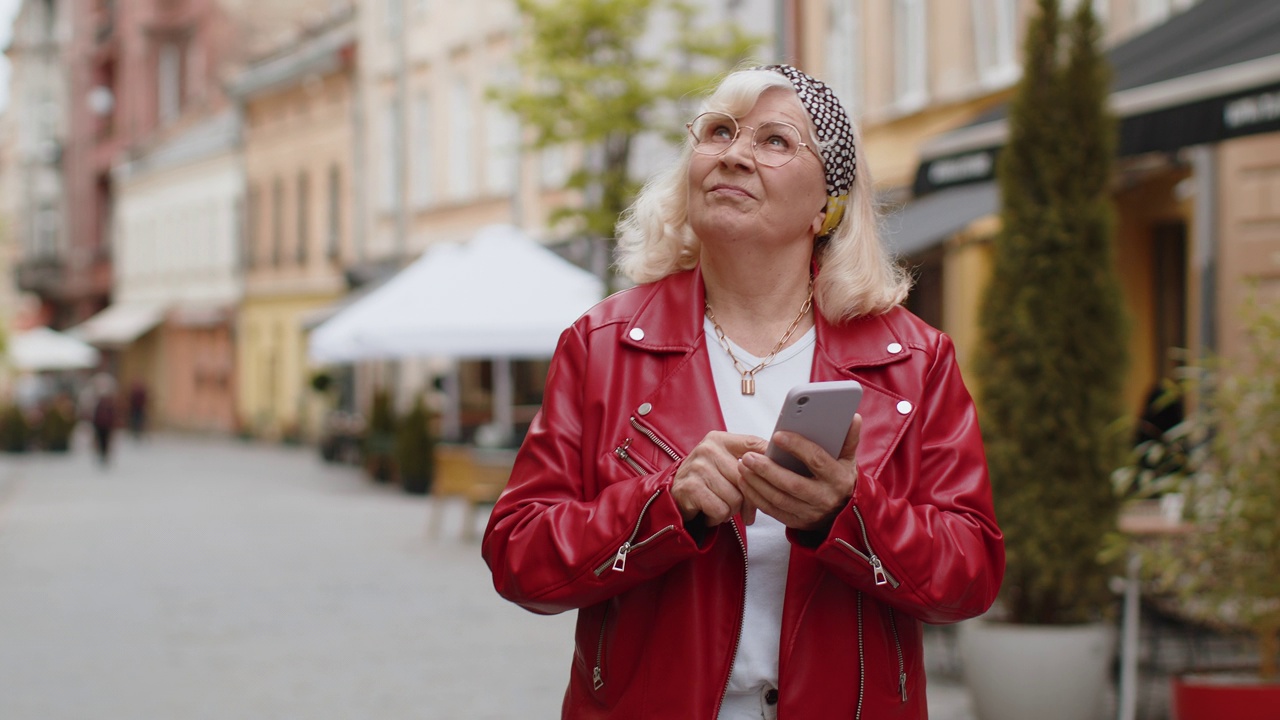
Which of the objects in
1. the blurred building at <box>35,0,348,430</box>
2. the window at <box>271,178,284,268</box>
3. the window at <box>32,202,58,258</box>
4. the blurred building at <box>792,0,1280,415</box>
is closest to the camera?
the blurred building at <box>792,0,1280,415</box>

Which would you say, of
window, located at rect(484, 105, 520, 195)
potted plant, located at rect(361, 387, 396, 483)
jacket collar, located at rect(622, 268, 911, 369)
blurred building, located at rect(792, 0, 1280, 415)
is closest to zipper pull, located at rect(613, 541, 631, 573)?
jacket collar, located at rect(622, 268, 911, 369)

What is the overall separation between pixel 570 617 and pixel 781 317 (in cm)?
900

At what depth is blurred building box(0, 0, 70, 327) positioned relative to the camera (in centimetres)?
6494

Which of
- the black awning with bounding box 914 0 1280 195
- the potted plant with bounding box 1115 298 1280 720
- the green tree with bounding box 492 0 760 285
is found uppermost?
the green tree with bounding box 492 0 760 285

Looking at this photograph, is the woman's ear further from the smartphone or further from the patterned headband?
the smartphone

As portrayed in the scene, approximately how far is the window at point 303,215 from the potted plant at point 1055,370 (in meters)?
36.6

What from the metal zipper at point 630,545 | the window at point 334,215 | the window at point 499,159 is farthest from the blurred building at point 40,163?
the metal zipper at point 630,545

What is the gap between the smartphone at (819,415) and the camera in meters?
2.21

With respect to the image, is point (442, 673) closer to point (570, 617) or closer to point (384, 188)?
point (570, 617)

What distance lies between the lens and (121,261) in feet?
196

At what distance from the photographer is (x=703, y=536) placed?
2471 mm

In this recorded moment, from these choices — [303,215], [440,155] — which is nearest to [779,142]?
[440,155]

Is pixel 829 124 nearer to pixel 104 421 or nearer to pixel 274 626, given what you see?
pixel 274 626

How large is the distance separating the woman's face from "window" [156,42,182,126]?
5783 centimetres
